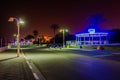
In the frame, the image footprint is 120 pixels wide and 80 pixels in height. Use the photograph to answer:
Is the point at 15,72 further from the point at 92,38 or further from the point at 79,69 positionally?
the point at 92,38

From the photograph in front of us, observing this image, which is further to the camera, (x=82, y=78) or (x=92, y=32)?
(x=92, y=32)

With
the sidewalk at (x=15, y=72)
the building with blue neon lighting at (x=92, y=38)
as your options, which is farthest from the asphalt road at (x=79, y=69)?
the building with blue neon lighting at (x=92, y=38)

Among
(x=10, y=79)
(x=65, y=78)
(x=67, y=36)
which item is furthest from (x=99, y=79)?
(x=67, y=36)

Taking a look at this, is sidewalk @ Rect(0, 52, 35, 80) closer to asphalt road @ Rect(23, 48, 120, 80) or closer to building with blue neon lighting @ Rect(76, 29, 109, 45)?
asphalt road @ Rect(23, 48, 120, 80)

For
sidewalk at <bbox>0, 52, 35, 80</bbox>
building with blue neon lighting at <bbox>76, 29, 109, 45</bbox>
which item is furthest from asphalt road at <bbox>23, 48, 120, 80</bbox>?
building with blue neon lighting at <bbox>76, 29, 109, 45</bbox>

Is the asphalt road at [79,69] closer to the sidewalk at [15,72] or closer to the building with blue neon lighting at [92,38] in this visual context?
the sidewalk at [15,72]

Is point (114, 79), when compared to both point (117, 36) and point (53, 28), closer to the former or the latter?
point (117, 36)

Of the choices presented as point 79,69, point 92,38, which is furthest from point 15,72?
point 92,38

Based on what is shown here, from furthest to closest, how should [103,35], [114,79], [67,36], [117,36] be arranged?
[67,36], [117,36], [103,35], [114,79]

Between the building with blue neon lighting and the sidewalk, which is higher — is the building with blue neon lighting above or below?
above

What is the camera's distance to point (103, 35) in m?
88.1

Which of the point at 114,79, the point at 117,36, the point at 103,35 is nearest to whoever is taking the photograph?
the point at 114,79

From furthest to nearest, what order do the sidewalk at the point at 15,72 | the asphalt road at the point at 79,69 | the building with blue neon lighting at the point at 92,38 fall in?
the building with blue neon lighting at the point at 92,38 → the asphalt road at the point at 79,69 → the sidewalk at the point at 15,72

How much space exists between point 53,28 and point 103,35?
99912 millimetres
